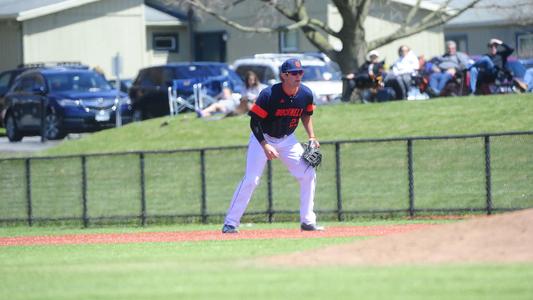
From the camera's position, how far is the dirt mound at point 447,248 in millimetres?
10531

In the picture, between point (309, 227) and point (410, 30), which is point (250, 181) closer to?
point (309, 227)

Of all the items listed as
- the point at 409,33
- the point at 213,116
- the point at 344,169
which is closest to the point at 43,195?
the point at 344,169

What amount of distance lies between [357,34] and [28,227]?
39.4 ft

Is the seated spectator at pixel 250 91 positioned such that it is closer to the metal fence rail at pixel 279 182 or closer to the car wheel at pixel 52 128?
the metal fence rail at pixel 279 182

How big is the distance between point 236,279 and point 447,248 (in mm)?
2079

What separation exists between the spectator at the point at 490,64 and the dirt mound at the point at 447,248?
1429 centimetres

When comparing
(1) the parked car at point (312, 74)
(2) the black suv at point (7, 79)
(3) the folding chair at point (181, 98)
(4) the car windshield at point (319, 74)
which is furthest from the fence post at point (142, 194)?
(2) the black suv at point (7, 79)

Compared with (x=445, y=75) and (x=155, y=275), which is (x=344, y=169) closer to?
(x=445, y=75)

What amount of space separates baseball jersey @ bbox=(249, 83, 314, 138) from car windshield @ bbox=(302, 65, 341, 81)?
62.7ft

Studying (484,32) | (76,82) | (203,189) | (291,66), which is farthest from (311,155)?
(484,32)

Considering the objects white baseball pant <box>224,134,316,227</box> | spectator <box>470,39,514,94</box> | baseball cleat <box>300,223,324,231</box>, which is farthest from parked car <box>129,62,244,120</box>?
white baseball pant <box>224,134,316,227</box>

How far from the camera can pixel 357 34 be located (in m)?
29.9

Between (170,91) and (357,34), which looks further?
(170,91)

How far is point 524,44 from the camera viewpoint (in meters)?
44.8
